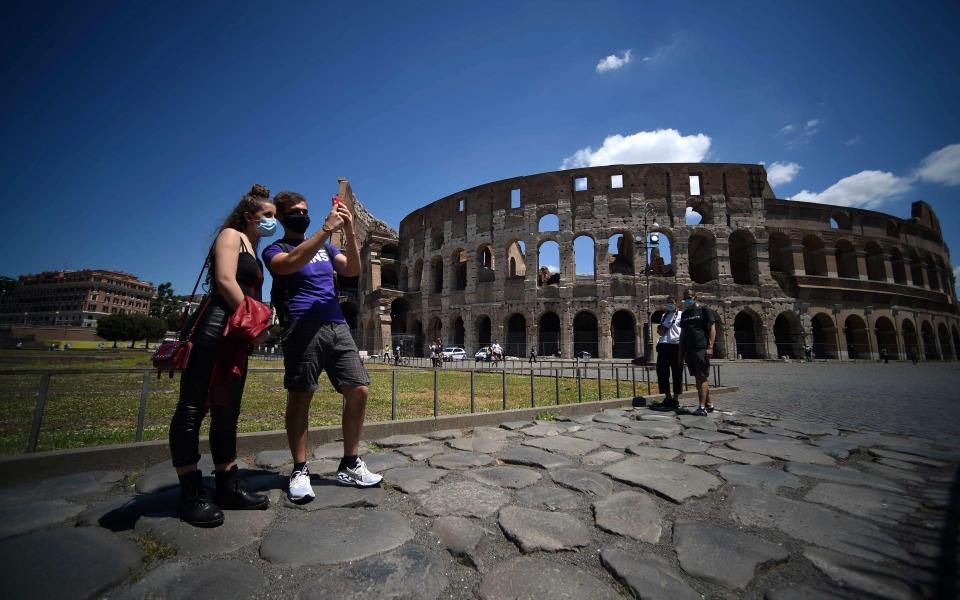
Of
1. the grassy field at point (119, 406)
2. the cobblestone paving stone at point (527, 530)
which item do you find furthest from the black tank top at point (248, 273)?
the grassy field at point (119, 406)

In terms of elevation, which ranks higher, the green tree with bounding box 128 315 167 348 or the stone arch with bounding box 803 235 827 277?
the stone arch with bounding box 803 235 827 277

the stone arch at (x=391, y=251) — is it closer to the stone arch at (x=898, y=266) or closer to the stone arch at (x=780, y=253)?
the stone arch at (x=780, y=253)

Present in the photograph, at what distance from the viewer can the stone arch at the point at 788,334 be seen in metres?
24.2

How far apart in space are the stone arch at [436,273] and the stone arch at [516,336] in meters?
6.56

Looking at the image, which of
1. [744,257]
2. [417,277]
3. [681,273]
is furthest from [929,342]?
[417,277]

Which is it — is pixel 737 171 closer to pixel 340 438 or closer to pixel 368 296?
pixel 368 296

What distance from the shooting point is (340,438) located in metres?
3.48

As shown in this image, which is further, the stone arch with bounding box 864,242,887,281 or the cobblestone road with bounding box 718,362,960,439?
the stone arch with bounding box 864,242,887,281

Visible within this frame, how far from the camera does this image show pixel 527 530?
174 centimetres

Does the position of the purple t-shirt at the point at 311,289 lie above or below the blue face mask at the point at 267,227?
below

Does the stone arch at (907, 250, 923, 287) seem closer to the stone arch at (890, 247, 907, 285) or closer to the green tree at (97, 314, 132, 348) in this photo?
the stone arch at (890, 247, 907, 285)

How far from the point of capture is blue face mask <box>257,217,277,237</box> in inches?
89.1

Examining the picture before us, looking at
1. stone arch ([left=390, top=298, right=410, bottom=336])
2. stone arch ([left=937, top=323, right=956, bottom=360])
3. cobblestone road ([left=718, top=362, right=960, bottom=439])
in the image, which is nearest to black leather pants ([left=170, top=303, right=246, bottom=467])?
cobblestone road ([left=718, top=362, right=960, bottom=439])

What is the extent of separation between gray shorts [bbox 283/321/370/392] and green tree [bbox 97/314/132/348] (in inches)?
2030
